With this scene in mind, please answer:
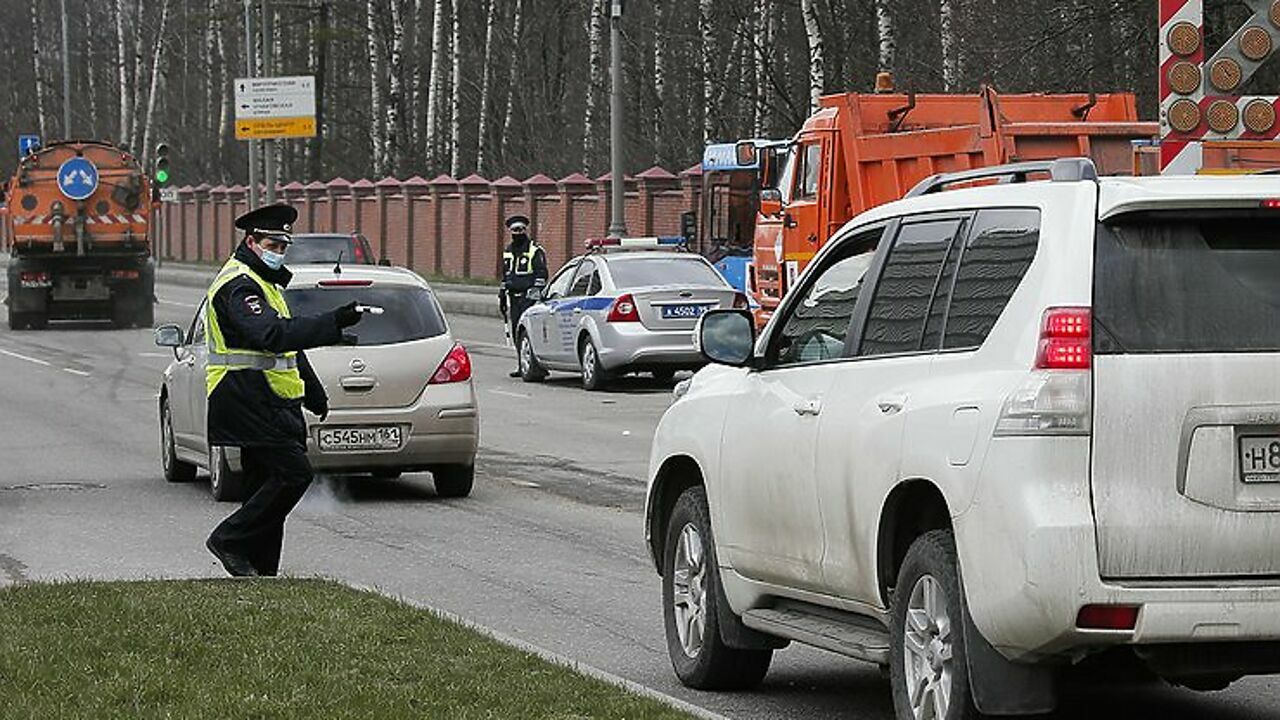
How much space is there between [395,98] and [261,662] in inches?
2593

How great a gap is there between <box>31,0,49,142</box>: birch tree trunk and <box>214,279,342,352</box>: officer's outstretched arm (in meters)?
97.0

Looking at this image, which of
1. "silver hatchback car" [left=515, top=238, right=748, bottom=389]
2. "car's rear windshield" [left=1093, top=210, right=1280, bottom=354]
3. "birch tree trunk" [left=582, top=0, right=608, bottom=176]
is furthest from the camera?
"birch tree trunk" [left=582, top=0, right=608, bottom=176]

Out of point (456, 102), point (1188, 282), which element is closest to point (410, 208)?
point (456, 102)

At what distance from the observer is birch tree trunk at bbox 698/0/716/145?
55594mm

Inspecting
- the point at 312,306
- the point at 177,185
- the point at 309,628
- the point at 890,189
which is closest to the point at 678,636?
the point at 309,628

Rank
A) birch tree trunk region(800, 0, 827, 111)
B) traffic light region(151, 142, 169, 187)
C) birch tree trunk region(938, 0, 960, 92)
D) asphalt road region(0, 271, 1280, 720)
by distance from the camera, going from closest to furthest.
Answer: asphalt road region(0, 271, 1280, 720) < birch tree trunk region(938, 0, 960, 92) < birch tree trunk region(800, 0, 827, 111) < traffic light region(151, 142, 169, 187)

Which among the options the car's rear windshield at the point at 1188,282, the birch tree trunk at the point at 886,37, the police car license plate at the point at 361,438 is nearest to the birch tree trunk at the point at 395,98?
the birch tree trunk at the point at 886,37

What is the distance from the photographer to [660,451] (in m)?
10.1

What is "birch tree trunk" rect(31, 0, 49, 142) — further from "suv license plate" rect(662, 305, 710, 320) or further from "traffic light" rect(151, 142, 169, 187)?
"suv license plate" rect(662, 305, 710, 320)

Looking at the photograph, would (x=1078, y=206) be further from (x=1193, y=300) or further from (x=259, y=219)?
(x=259, y=219)

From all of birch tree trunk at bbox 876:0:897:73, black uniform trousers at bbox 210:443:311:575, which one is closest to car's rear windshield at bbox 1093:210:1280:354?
black uniform trousers at bbox 210:443:311:575

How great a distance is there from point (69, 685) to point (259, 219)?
14.4 feet

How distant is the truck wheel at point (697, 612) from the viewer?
9.61m

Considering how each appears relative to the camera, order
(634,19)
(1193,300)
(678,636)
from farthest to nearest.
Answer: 1. (634,19)
2. (678,636)
3. (1193,300)
